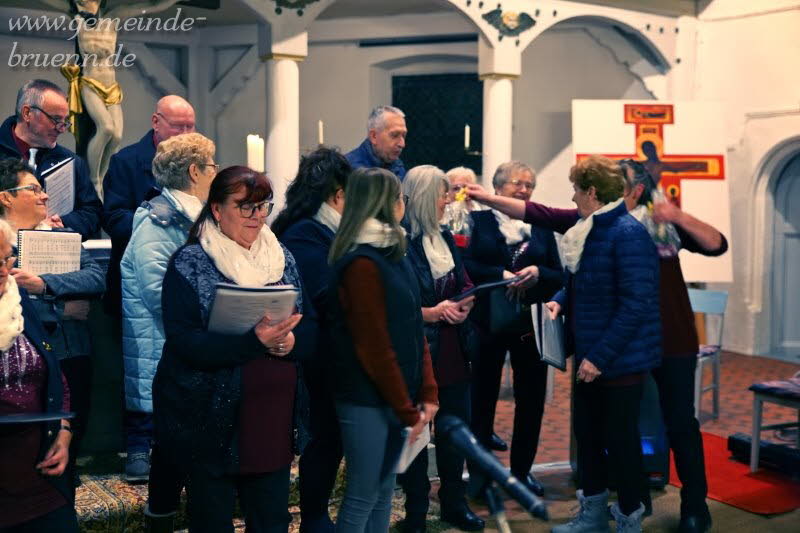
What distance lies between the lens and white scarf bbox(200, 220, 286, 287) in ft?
10.00

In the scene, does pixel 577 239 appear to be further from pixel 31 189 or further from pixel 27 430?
pixel 27 430

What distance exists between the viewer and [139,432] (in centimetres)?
452

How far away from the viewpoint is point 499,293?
16.3 ft

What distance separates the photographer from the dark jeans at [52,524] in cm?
277

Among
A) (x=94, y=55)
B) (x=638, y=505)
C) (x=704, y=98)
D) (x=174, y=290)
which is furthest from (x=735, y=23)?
(x=174, y=290)

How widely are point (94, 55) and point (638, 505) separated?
4.68m

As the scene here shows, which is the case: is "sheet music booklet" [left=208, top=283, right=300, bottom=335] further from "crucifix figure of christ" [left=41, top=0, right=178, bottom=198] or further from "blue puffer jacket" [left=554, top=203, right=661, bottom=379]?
"crucifix figure of christ" [left=41, top=0, right=178, bottom=198]

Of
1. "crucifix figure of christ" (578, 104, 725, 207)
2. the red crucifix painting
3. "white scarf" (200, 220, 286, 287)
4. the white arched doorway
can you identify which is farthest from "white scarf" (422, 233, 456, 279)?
the white arched doorway

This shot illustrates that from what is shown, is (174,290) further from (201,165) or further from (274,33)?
(274,33)

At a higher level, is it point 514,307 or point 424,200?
Answer: point 424,200

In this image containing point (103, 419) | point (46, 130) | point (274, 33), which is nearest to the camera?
point (46, 130)

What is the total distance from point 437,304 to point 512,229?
1076 mm

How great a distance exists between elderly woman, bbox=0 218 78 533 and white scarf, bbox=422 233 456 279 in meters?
1.79

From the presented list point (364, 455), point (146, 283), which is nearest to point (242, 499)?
point (364, 455)
